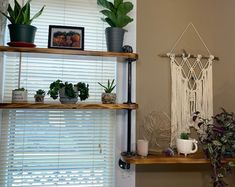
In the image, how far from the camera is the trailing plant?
1.54 m

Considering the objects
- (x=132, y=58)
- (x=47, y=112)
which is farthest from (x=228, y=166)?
(x=47, y=112)

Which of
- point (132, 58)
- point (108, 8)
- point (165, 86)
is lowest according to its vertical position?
point (165, 86)

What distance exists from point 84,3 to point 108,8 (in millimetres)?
270

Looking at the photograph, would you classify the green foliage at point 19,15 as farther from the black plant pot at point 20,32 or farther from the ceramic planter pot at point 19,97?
the ceramic planter pot at point 19,97

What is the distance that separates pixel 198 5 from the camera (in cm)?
192

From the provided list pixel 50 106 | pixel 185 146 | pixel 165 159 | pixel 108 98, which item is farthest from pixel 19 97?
pixel 185 146

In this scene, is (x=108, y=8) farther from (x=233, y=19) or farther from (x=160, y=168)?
(x=160, y=168)

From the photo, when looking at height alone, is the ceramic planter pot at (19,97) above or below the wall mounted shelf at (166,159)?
above

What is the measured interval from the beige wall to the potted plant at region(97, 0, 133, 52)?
0.72 feet

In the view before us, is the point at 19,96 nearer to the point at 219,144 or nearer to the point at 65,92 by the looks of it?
the point at 65,92

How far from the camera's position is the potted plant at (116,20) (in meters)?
Result: 1.61

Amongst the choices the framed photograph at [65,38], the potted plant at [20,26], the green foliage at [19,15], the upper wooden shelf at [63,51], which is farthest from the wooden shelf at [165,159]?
the green foliage at [19,15]

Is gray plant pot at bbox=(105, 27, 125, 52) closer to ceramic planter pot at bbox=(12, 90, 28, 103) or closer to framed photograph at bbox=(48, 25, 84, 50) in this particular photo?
framed photograph at bbox=(48, 25, 84, 50)

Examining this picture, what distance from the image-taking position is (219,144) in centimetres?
153
